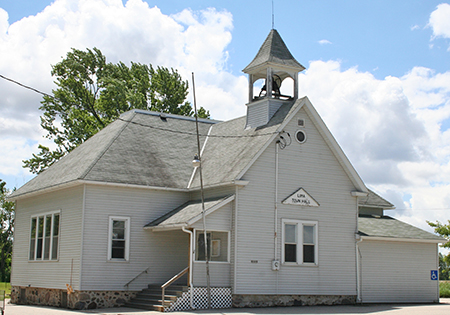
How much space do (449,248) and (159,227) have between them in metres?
28.3

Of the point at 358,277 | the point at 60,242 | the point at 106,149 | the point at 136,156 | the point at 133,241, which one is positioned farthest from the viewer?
the point at 136,156

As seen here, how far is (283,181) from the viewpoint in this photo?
2366 centimetres

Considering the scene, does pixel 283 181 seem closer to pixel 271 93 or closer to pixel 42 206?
pixel 271 93

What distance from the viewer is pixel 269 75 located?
1041 inches

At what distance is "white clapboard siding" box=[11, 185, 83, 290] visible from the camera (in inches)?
891

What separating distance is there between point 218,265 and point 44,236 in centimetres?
805

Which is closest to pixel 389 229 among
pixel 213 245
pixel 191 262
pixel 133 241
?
pixel 213 245

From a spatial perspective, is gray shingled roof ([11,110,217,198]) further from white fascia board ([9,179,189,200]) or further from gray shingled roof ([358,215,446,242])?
gray shingled roof ([358,215,446,242])

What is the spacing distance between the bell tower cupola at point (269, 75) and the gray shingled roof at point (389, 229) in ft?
22.1

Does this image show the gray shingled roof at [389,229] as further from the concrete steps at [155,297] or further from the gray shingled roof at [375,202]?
the concrete steps at [155,297]

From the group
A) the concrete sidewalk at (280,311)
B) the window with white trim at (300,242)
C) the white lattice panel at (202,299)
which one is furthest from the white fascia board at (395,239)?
the white lattice panel at (202,299)

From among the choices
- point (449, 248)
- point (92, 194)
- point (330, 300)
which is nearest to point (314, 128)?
point (330, 300)

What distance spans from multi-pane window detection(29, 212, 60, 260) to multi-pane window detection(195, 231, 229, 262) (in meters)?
5.83

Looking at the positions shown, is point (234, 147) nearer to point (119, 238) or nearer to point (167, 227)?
point (167, 227)
